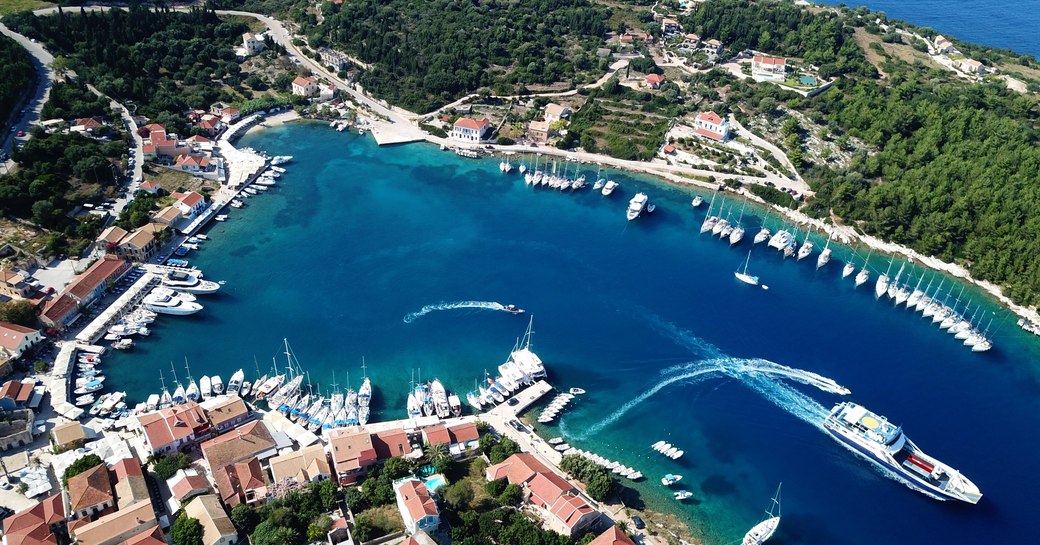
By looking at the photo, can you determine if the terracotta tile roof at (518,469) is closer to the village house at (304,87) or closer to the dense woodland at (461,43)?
the dense woodland at (461,43)

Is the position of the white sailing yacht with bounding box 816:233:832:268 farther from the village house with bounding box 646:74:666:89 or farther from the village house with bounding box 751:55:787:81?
the village house with bounding box 751:55:787:81

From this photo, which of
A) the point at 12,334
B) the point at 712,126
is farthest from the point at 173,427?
the point at 712,126

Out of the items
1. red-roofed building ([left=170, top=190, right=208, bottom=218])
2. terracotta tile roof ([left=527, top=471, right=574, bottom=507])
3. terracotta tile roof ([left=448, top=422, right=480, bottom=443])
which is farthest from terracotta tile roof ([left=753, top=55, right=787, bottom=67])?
terracotta tile roof ([left=527, top=471, right=574, bottom=507])

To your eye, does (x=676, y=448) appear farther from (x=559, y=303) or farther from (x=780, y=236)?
(x=780, y=236)

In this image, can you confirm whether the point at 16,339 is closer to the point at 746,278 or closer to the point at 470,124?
the point at 470,124

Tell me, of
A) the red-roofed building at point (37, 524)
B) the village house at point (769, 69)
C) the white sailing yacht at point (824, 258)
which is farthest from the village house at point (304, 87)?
the white sailing yacht at point (824, 258)
